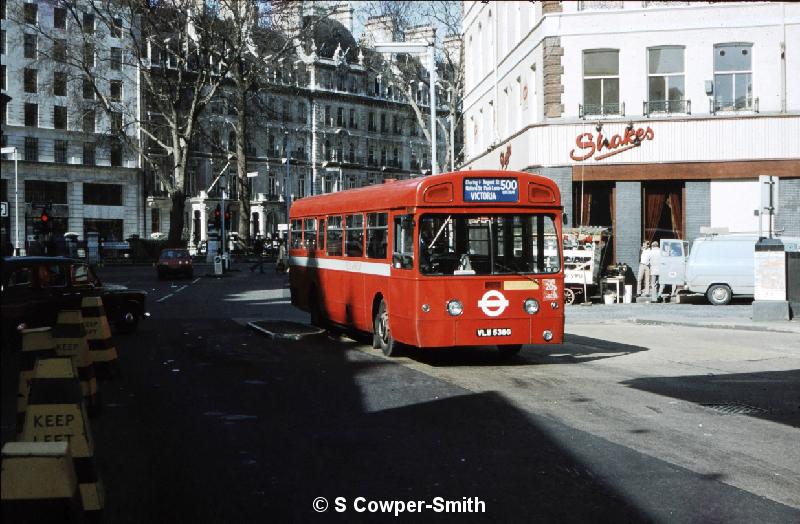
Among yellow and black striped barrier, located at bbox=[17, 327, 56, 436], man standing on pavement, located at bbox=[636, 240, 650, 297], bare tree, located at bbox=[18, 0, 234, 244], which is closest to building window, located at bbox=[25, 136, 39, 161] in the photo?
bare tree, located at bbox=[18, 0, 234, 244]

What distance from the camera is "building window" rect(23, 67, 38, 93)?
83000 mm

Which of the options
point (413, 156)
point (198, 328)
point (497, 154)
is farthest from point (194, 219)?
point (198, 328)

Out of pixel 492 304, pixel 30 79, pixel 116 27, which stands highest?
pixel 30 79

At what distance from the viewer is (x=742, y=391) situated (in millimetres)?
11914

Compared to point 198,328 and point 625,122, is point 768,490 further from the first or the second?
point 625,122

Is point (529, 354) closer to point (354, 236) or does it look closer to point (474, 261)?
point (474, 261)

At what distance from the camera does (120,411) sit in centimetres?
1034

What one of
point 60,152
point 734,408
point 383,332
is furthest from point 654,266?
point 60,152

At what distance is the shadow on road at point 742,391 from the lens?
34.2 ft

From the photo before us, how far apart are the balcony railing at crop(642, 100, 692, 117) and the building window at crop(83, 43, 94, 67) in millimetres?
33234

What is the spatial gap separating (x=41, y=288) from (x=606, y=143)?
19.3 meters

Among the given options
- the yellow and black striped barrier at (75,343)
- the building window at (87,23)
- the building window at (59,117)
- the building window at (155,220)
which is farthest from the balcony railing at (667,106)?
the building window at (155,220)

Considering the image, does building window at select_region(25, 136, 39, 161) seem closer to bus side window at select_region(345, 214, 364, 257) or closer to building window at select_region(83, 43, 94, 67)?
building window at select_region(83, 43, 94, 67)

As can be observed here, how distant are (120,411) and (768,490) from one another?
6248 mm
